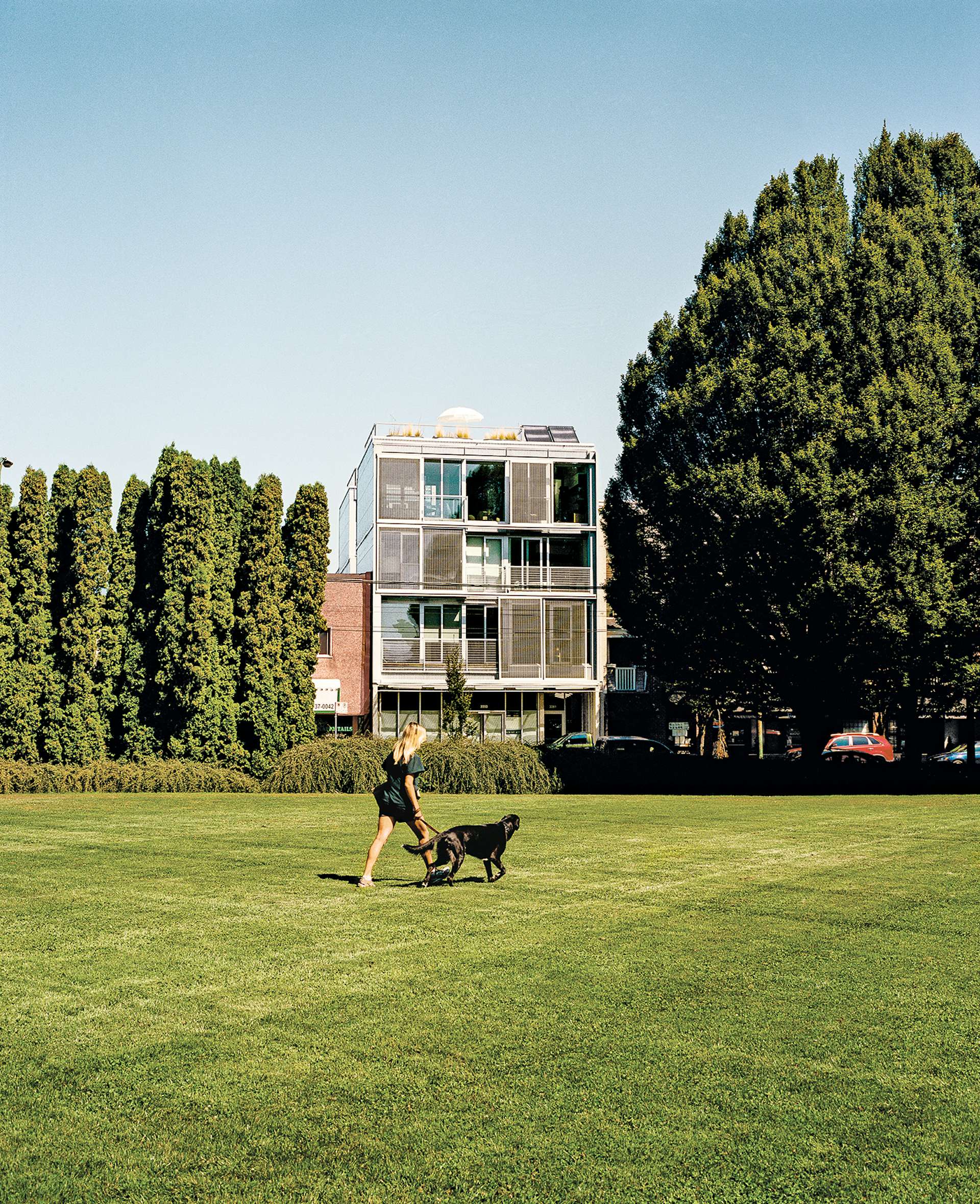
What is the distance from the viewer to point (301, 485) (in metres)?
37.5

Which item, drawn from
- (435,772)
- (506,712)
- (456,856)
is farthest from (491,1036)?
(506,712)

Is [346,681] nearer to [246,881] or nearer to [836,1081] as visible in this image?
[246,881]

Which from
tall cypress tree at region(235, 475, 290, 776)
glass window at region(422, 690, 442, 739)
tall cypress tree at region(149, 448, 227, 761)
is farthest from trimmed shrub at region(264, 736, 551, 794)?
glass window at region(422, 690, 442, 739)

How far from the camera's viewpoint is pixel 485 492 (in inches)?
2152

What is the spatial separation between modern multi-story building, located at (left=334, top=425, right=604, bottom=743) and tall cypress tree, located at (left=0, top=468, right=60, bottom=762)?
1746cm

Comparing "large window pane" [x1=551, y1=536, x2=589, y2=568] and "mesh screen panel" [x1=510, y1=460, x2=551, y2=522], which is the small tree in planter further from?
"mesh screen panel" [x1=510, y1=460, x2=551, y2=522]

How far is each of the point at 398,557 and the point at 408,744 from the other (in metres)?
39.9

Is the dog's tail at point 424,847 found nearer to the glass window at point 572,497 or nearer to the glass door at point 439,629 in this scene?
the glass door at point 439,629

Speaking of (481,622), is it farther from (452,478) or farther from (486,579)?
(452,478)

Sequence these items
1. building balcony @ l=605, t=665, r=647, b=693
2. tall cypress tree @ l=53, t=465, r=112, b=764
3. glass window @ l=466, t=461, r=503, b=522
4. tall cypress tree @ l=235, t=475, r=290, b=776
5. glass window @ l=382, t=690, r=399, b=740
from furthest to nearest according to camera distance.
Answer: building balcony @ l=605, t=665, r=647, b=693 < glass window @ l=466, t=461, r=503, b=522 < glass window @ l=382, t=690, r=399, b=740 < tall cypress tree @ l=235, t=475, r=290, b=776 < tall cypress tree @ l=53, t=465, r=112, b=764

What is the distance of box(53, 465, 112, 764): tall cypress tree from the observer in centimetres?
3453

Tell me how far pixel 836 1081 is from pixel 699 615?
27.1m

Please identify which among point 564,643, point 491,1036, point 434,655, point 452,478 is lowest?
point 491,1036

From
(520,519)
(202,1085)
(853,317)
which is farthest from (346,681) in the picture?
(202,1085)
